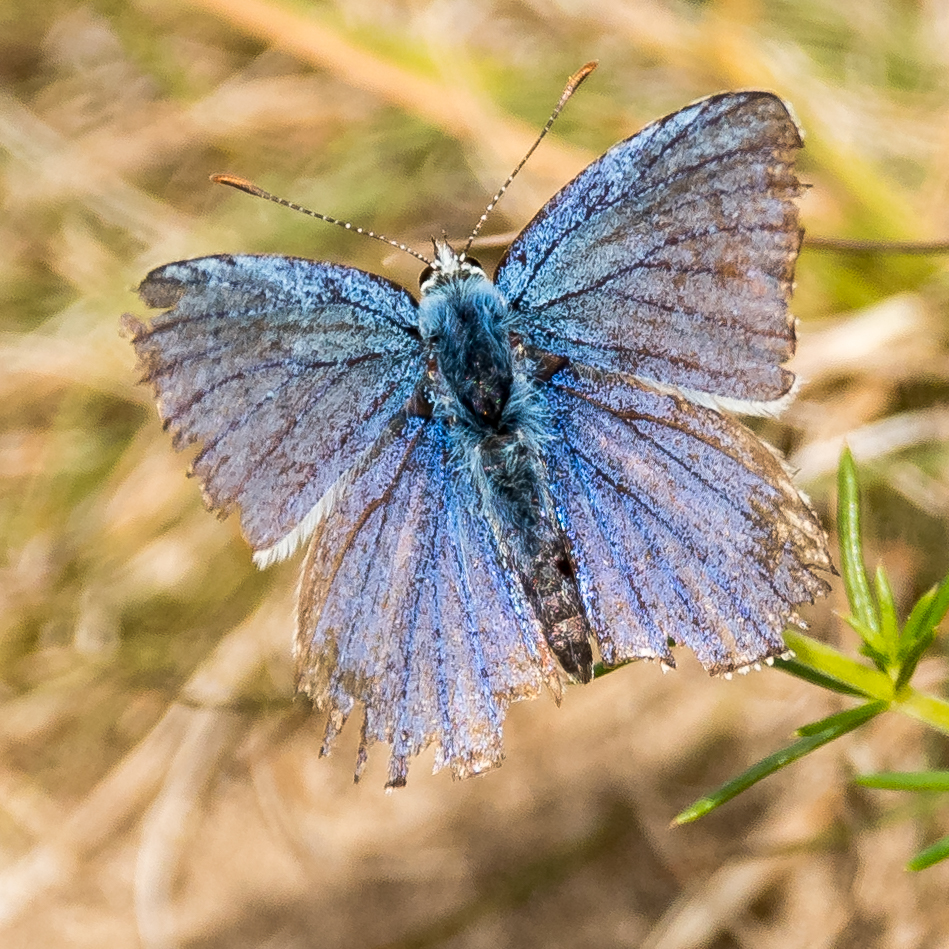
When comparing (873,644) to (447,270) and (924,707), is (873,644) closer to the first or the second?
(924,707)

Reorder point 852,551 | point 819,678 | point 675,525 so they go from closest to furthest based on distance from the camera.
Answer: point 819,678 < point 852,551 < point 675,525

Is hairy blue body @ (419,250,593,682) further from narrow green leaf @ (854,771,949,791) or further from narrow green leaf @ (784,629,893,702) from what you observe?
narrow green leaf @ (854,771,949,791)

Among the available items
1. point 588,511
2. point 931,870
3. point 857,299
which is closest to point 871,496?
point 857,299

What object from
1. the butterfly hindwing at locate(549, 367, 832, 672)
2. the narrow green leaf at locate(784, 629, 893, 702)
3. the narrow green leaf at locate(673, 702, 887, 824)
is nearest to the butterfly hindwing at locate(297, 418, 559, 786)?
the butterfly hindwing at locate(549, 367, 832, 672)

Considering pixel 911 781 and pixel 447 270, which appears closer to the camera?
pixel 911 781

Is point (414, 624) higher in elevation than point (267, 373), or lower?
lower

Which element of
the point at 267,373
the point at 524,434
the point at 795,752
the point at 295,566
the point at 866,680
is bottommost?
the point at 295,566

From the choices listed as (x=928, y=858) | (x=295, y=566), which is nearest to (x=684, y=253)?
(x=928, y=858)

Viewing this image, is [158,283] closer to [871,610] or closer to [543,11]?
[871,610]
